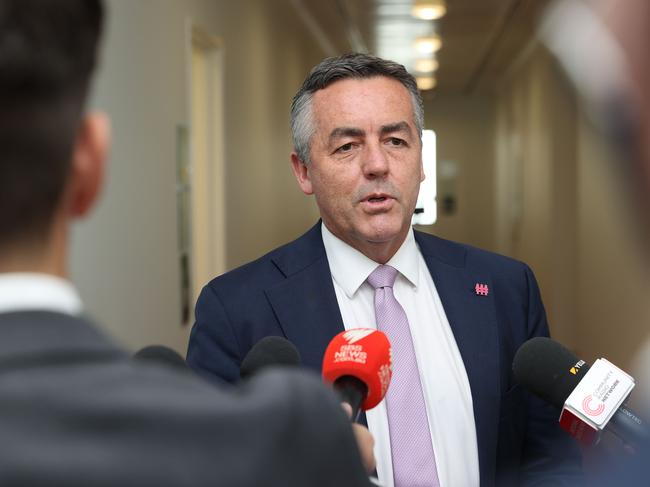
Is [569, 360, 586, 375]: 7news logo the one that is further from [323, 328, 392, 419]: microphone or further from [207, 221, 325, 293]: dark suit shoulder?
[207, 221, 325, 293]: dark suit shoulder

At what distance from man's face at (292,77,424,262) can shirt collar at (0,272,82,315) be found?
4.05 ft

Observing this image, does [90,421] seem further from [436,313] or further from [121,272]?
[121,272]

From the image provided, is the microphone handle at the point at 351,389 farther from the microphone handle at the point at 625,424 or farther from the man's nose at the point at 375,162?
the man's nose at the point at 375,162

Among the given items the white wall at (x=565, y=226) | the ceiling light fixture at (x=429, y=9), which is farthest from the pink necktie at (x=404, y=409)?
the ceiling light fixture at (x=429, y=9)

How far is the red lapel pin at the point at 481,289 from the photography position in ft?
6.35

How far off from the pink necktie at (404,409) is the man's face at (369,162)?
0.48 feet

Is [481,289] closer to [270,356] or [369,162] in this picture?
[369,162]

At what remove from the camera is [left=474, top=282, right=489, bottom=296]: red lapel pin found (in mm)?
1935

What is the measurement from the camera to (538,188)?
10070 mm

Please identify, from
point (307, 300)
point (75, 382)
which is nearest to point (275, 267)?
point (307, 300)

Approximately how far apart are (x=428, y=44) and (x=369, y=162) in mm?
8500

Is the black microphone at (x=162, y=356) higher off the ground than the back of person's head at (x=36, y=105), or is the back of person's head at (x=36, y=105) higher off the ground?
the back of person's head at (x=36, y=105)

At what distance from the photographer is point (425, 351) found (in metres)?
1.82

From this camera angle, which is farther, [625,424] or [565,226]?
[565,226]
